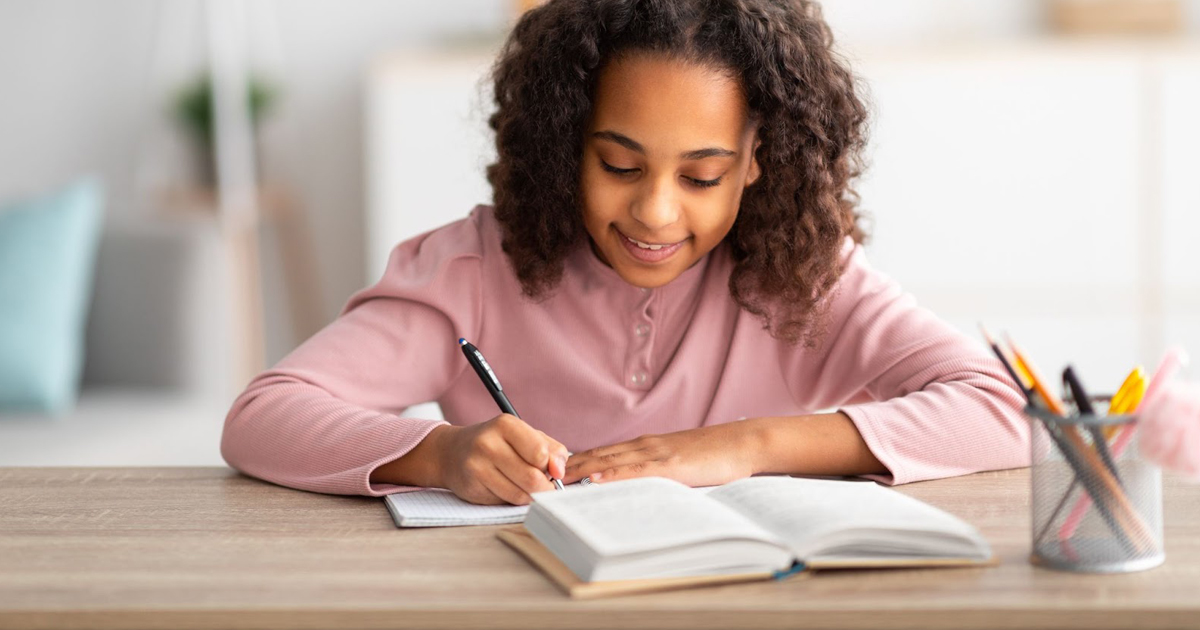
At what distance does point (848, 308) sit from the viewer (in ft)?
4.74

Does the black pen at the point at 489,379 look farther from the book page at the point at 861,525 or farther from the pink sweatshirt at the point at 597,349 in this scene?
the book page at the point at 861,525

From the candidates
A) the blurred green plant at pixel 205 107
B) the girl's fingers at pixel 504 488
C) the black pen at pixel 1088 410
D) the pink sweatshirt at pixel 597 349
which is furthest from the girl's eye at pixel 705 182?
the blurred green plant at pixel 205 107

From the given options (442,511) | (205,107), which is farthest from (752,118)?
(205,107)

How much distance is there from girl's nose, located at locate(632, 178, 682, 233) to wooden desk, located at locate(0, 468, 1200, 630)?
403 millimetres

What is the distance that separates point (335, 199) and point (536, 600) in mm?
3051

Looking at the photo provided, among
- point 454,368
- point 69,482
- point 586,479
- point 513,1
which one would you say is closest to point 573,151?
point 454,368

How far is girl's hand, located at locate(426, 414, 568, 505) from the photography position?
108 centimetres

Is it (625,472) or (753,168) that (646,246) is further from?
(625,472)

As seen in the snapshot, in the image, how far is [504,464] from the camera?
1092 millimetres

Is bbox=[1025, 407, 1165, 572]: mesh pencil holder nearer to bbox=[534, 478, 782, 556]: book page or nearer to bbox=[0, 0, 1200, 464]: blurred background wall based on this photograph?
bbox=[534, 478, 782, 556]: book page

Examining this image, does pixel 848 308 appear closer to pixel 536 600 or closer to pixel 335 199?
pixel 536 600

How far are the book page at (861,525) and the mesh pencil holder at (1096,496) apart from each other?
5cm

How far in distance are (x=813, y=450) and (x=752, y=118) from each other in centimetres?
37

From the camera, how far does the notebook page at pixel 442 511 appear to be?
1021mm
